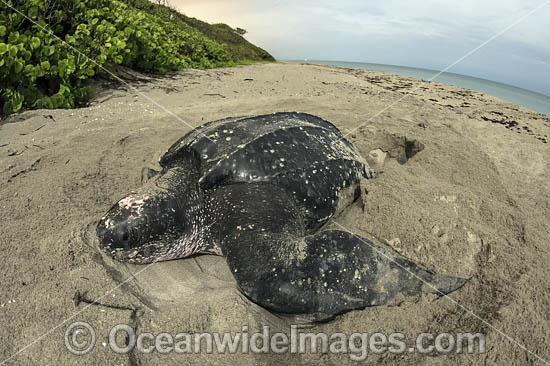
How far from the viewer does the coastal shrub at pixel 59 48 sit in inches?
123

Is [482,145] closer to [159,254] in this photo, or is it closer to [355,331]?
[355,331]

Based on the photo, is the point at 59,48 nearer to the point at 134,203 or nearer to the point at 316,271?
the point at 134,203

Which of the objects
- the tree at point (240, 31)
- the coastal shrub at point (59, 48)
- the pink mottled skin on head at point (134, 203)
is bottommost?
the pink mottled skin on head at point (134, 203)

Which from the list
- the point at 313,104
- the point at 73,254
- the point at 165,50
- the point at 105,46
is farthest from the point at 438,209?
the point at 165,50

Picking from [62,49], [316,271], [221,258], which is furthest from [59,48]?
[316,271]

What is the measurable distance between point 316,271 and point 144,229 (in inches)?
33.2

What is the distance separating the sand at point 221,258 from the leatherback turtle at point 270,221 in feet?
0.31

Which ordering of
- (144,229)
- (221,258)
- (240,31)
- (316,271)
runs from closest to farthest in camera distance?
(316,271)
(144,229)
(221,258)
(240,31)

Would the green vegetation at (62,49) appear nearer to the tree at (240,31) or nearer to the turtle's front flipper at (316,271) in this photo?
the turtle's front flipper at (316,271)

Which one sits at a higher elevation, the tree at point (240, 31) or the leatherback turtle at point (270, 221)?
the tree at point (240, 31)

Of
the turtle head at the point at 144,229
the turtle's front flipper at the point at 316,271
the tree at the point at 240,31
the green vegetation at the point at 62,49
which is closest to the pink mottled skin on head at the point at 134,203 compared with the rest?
the turtle head at the point at 144,229

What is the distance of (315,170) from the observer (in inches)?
74.4

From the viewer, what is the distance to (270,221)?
159 cm

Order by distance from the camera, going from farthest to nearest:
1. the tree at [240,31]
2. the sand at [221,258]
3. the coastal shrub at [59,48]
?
the tree at [240,31], the coastal shrub at [59,48], the sand at [221,258]
